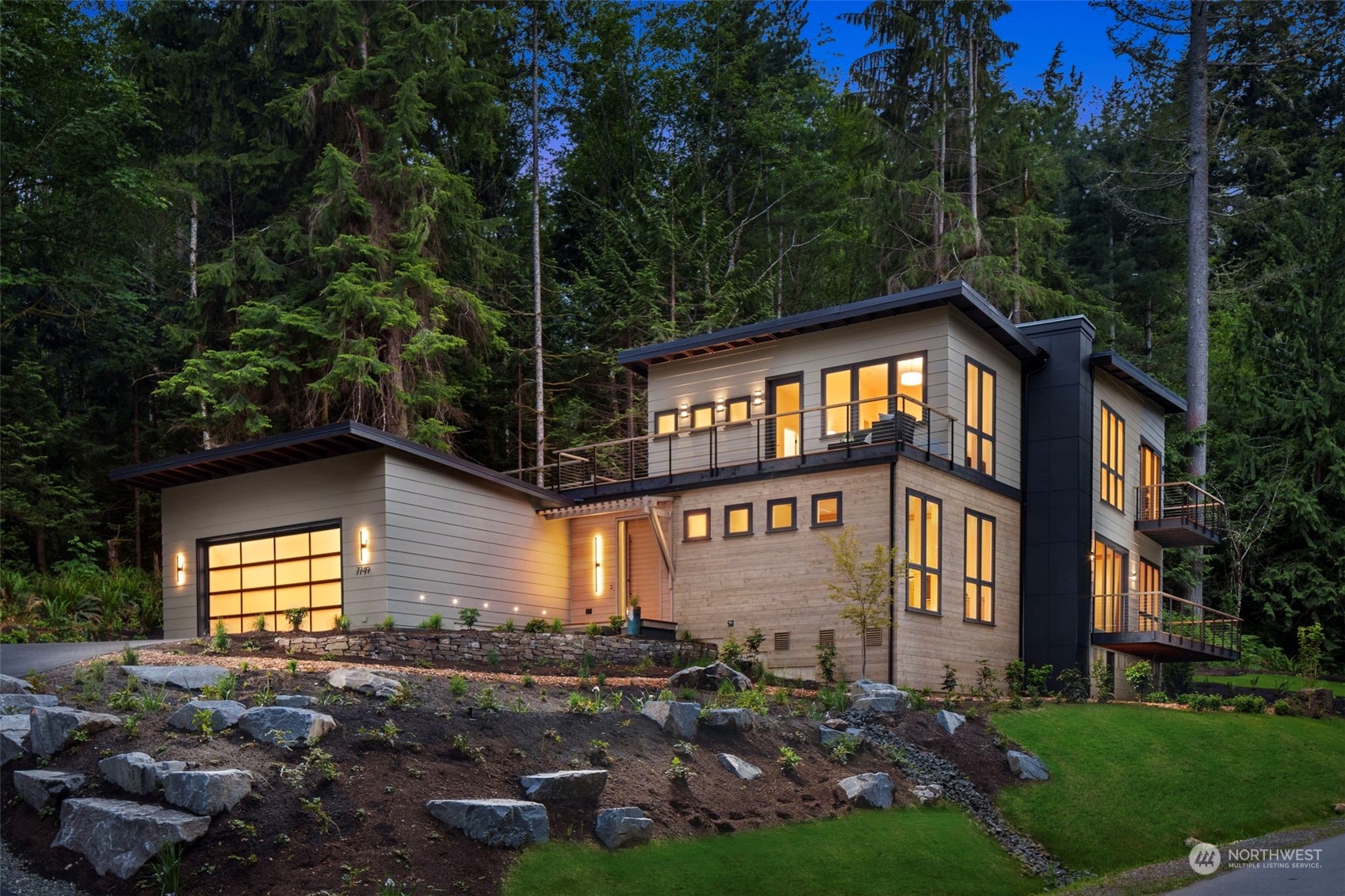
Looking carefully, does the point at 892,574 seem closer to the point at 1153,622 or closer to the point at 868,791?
the point at 868,791

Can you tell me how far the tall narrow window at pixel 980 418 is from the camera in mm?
23047

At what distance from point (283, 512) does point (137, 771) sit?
1409cm

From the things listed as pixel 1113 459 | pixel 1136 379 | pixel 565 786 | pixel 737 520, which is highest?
pixel 1136 379

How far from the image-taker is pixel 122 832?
898 centimetres

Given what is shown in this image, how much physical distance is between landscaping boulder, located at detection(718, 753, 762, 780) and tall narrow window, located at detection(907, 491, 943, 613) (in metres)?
8.78

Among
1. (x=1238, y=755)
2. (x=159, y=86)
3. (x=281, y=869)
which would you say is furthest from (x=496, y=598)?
(x=159, y=86)

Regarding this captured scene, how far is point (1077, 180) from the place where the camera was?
47.5 meters

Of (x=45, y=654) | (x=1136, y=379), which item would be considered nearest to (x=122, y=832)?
(x=45, y=654)

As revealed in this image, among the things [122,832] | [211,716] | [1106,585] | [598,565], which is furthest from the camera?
[598,565]

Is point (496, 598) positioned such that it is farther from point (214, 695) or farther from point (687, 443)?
point (214, 695)

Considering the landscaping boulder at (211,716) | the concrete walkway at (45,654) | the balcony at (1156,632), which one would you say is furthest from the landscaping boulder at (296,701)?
the balcony at (1156,632)

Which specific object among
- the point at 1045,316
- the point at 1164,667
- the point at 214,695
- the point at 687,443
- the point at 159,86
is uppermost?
the point at 159,86

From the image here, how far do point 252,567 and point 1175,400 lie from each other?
2136 centimetres

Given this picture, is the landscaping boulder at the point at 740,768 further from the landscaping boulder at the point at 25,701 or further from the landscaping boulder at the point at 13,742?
the landscaping boulder at the point at 25,701
